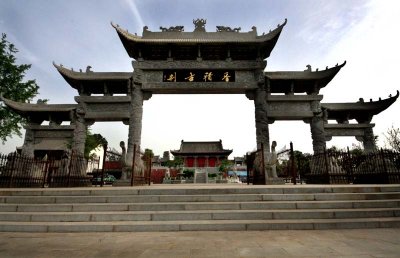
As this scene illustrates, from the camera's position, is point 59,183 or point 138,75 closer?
point 59,183

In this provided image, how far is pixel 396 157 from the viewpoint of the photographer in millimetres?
9031

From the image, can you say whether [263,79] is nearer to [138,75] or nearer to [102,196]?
[138,75]

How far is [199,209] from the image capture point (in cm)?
501

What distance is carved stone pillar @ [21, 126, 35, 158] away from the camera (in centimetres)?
1315

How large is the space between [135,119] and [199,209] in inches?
336

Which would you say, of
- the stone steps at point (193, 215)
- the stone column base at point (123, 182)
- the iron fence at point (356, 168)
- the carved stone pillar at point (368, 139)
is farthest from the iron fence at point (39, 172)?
the carved stone pillar at point (368, 139)

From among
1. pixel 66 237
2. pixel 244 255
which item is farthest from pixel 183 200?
pixel 244 255

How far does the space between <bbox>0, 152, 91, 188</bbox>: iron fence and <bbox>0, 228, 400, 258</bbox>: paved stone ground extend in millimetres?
5738

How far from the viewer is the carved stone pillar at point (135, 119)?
39.3ft

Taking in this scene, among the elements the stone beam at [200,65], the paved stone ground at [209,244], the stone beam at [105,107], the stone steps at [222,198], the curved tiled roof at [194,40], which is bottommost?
the paved stone ground at [209,244]

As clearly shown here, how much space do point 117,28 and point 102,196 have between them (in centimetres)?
1065

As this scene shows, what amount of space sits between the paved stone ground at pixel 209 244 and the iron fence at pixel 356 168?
5.58m

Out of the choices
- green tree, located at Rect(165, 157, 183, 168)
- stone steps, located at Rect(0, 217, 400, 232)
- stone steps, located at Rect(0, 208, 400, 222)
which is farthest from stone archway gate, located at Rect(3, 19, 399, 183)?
green tree, located at Rect(165, 157, 183, 168)

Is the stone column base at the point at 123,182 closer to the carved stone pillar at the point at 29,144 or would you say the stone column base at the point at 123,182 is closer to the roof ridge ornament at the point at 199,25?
the carved stone pillar at the point at 29,144
